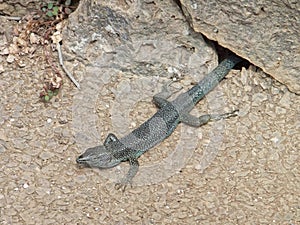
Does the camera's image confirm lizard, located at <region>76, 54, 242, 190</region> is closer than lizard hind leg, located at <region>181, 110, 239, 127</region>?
Yes

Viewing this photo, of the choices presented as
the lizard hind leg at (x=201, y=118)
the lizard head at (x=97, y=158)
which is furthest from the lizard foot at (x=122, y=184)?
the lizard hind leg at (x=201, y=118)

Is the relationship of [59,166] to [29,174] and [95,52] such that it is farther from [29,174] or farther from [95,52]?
[95,52]

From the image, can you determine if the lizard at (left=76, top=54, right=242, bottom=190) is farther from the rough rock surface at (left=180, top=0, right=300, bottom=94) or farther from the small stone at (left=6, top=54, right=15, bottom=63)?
the small stone at (left=6, top=54, right=15, bottom=63)

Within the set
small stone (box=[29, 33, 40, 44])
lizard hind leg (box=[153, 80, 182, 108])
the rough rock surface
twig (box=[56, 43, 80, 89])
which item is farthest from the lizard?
small stone (box=[29, 33, 40, 44])

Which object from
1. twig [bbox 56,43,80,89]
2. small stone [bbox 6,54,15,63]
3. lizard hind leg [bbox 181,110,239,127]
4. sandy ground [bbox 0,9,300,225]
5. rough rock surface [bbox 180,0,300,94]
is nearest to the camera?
sandy ground [bbox 0,9,300,225]

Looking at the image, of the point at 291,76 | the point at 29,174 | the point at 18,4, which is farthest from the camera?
the point at 18,4

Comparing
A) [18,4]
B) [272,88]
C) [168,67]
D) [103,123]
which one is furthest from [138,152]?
[18,4]

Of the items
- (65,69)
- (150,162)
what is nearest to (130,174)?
(150,162)

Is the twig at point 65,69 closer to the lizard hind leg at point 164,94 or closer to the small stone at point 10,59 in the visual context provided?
the small stone at point 10,59
